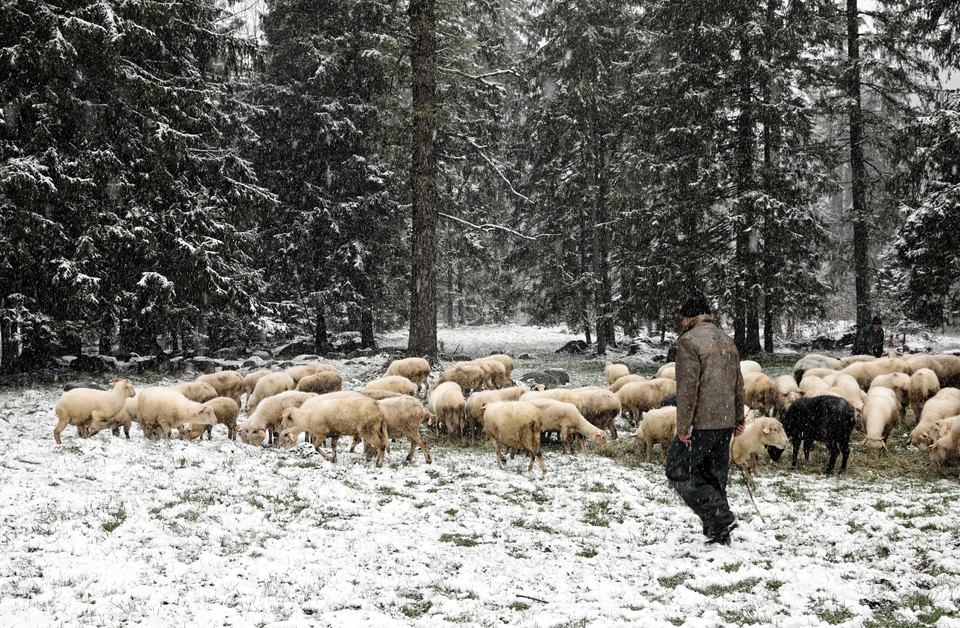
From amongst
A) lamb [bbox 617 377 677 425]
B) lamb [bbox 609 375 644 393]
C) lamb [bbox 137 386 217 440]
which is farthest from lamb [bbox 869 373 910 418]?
lamb [bbox 137 386 217 440]

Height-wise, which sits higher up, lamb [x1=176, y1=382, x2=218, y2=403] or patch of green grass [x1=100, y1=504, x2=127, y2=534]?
lamb [x1=176, y1=382, x2=218, y2=403]

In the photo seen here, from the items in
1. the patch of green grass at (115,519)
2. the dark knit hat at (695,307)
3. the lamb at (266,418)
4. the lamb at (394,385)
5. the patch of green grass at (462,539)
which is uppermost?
the dark knit hat at (695,307)

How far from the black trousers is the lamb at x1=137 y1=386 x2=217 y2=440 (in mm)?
7089

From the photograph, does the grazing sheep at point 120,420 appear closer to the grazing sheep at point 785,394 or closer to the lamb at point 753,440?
the lamb at point 753,440

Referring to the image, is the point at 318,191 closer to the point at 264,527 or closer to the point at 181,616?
the point at 264,527

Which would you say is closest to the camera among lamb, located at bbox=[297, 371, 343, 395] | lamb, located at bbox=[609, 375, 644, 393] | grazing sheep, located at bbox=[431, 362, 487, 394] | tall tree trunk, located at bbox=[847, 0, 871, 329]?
lamb, located at bbox=[609, 375, 644, 393]

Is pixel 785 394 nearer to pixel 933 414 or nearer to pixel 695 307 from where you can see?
pixel 933 414

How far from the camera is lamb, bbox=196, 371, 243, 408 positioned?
11.9 metres

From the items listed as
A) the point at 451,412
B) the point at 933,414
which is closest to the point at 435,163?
the point at 451,412

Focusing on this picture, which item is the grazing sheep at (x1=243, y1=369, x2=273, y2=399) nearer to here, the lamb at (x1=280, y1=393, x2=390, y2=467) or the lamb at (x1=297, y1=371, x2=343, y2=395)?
the lamb at (x1=297, y1=371, x2=343, y2=395)

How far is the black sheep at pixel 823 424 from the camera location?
7719 millimetres

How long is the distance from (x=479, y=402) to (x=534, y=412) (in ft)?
5.52

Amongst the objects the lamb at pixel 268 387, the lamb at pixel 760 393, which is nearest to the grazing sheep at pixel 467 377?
the lamb at pixel 268 387

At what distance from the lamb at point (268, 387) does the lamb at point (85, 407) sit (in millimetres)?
2590
